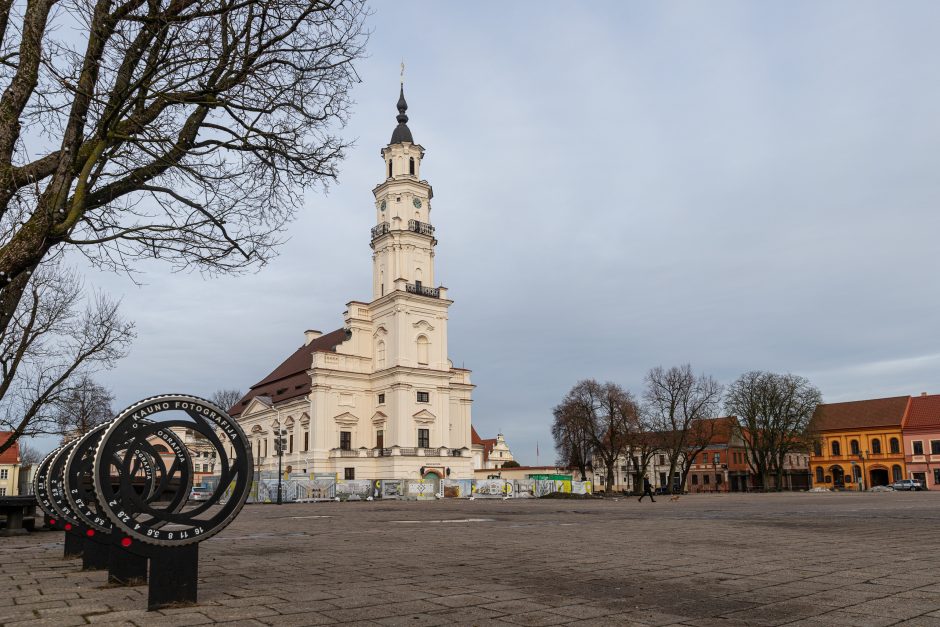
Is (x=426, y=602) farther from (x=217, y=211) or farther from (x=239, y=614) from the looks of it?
(x=217, y=211)

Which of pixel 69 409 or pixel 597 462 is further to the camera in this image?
pixel 597 462

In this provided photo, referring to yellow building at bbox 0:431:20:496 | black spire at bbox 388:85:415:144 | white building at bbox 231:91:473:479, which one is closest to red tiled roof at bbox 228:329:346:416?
white building at bbox 231:91:473:479

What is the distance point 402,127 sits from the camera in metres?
72.8

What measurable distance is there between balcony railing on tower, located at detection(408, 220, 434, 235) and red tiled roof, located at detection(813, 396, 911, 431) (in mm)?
52070

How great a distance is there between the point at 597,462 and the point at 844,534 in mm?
63327

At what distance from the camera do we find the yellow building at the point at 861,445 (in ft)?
285

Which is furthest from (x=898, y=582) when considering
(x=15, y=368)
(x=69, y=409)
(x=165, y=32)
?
(x=69, y=409)

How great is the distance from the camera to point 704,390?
6291 cm

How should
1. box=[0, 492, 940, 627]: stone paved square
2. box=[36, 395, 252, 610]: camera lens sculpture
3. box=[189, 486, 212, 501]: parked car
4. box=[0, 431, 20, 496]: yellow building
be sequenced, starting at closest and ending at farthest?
box=[0, 492, 940, 627]: stone paved square, box=[36, 395, 252, 610]: camera lens sculpture, box=[189, 486, 212, 501]: parked car, box=[0, 431, 20, 496]: yellow building

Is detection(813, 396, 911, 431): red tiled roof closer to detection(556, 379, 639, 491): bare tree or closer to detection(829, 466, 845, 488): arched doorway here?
detection(829, 466, 845, 488): arched doorway

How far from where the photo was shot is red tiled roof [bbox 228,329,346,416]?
237 ft

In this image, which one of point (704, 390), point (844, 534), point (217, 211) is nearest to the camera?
point (217, 211)

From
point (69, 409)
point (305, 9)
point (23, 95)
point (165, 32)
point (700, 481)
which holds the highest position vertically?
point (305, 9)

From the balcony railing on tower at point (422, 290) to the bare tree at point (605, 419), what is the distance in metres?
16.1
